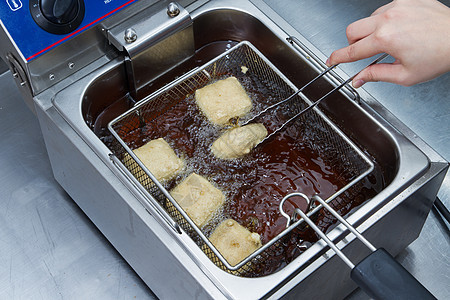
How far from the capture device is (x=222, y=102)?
1281 mm

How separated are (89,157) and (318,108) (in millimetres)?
495

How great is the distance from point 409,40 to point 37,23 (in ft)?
2.25

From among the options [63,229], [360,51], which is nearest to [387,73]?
[360,51]

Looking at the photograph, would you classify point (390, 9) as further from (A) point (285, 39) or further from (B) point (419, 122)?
(B) point (419, 122)

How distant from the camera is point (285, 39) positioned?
1307 mm

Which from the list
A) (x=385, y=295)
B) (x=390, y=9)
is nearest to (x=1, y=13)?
(x=390, y=9)

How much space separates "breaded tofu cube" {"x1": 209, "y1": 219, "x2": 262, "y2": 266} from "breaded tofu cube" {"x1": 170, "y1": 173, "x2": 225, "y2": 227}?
53 mm

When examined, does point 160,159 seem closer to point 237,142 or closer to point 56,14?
point 237,142

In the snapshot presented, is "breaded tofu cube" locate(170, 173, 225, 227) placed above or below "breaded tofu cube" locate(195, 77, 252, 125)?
below

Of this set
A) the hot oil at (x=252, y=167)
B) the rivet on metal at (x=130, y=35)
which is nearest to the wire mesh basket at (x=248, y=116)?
the hot oil at (x=252, y=167)

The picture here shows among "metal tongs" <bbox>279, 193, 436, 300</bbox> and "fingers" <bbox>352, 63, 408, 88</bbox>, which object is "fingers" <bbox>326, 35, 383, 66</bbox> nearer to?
"fingers" <bbox>352, 63, 408, 88</bbox>

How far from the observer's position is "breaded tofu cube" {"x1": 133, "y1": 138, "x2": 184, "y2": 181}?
120cm

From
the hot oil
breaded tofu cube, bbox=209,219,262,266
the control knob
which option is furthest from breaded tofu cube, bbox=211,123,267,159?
the control knob

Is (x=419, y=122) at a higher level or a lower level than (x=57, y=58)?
lower
